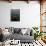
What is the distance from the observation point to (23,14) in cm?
540

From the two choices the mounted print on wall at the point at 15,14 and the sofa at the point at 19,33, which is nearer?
the sofa at the point at 19,33

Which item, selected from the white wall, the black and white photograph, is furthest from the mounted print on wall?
the white wall

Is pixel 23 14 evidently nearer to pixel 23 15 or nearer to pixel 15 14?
pixel 23 15

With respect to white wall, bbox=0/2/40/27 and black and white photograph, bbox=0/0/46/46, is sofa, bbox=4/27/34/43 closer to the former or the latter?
black and white photograph, bbox=0/0/46/46

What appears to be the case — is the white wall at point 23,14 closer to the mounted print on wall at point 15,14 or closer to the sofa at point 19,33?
the mounted print on wall at point 15,14

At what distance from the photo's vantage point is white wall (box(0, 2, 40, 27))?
5.36m

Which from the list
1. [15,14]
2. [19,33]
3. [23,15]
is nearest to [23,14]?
[23,15]

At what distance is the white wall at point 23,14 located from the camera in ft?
17.6

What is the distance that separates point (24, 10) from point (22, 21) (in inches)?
20.7

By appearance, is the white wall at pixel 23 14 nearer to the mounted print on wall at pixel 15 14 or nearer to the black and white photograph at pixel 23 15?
the black and white photograph at pixel 23 15

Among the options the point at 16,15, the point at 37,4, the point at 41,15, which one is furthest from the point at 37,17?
the point at 16,15

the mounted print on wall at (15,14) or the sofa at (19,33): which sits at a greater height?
the mounted print on wall at (15,14)

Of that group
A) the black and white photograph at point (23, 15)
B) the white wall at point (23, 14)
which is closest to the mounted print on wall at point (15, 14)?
the black and white photograph at point (23, 15)

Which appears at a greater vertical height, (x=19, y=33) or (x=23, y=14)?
(x=23, y=14)
